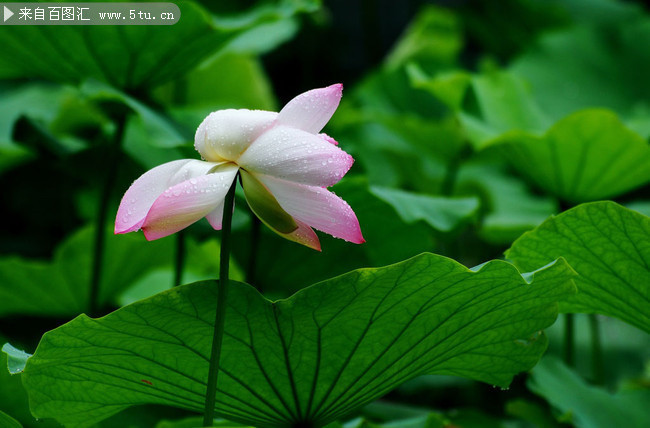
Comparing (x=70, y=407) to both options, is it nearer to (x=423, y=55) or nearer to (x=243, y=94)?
(x=243, y=94)

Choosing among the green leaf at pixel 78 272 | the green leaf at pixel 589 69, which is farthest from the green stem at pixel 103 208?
the green leaf at pixel 589 69

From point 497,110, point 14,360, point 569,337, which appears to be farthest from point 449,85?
point 14,360

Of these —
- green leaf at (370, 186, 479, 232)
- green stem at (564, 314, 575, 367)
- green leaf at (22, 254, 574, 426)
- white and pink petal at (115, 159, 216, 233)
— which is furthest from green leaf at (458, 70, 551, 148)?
white and pink petal at (115, 159, 216, 233)

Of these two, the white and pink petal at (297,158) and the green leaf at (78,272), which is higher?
the white and pink petal at (297,158)

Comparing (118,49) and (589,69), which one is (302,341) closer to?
(118,49)

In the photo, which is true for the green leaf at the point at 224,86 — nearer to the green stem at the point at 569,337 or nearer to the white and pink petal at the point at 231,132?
the green stem at the point at 569,337

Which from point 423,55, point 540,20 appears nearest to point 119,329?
point 423,55

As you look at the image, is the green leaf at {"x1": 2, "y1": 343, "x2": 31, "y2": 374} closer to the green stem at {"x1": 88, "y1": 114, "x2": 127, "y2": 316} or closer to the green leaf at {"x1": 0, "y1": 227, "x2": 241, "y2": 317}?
the green stem at {"x1": 88, "y1": 114, "x2": 127, "y2": 316}
